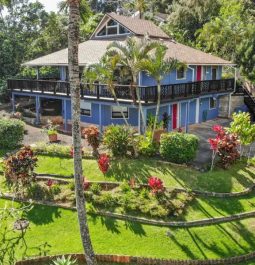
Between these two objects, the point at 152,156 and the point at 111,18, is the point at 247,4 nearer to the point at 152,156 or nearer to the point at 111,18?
the point at 111,18

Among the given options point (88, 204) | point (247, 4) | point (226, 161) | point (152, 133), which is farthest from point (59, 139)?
point (247, 4)

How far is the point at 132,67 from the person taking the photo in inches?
853

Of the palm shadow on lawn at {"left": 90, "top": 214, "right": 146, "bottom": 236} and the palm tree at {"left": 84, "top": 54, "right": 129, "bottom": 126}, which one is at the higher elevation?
the palm tree at {"left": 84, "top": 54, "right": 129, "bottom": 126}

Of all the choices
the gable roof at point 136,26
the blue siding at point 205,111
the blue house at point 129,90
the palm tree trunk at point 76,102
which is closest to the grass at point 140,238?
the palm tree trunk at point 76,102

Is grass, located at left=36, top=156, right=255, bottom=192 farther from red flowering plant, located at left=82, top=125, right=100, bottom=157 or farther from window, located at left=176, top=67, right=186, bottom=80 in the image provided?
window, located at left=176, top=67, right=186, bottom=80

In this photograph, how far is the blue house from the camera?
27.2 metres

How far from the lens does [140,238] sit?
621 inches

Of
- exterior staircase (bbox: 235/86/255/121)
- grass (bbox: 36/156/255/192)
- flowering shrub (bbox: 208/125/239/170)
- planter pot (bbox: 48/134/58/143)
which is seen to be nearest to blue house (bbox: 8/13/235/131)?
exterior staircase (bbox: 235/86/255/121)

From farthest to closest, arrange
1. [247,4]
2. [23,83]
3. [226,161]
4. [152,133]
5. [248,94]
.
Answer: [247,4] → [248,94] → [23,83] → [152,133] → [226,161]

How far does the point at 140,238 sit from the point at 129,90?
1215 cm

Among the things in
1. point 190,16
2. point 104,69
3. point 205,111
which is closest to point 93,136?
point 104,69

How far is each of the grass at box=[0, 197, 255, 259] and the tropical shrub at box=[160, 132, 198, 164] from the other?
520 centimetres

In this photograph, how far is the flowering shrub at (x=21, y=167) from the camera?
18469mm

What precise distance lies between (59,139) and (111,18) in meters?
12.7
